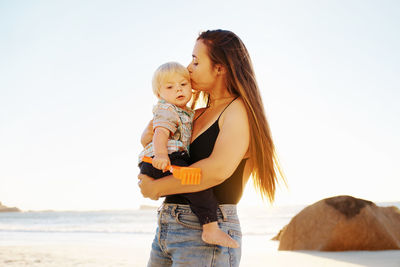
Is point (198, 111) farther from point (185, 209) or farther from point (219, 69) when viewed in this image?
point (185, 209)

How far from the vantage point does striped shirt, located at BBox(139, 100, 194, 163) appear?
225cm

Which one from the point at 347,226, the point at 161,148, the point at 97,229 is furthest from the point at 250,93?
the point at 97,229

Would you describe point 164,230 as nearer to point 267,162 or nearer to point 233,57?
point 267,162

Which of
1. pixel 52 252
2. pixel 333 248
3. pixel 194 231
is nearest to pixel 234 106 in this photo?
pixel 194 231

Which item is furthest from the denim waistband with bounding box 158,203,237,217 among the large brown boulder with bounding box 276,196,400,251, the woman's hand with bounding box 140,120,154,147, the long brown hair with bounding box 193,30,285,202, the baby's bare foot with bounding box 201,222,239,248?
the large brown boulder with bounding box 276,196,400,251

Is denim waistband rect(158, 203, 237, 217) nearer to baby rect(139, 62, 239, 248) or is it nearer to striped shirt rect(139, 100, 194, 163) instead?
baby rect(139, 62, 239, 248)

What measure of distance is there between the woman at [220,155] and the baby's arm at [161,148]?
7cm

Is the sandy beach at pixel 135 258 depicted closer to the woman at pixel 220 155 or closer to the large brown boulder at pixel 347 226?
the large brown boulder at pixel 347 226

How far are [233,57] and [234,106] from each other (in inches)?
11.9

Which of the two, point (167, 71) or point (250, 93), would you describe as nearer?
point (250, 93)

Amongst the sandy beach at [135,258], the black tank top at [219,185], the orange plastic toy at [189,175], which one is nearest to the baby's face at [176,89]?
the black tank top at [219,185]

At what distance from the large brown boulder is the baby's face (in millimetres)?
5086

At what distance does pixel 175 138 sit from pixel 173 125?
0.07 m

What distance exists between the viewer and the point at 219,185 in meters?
2.17
